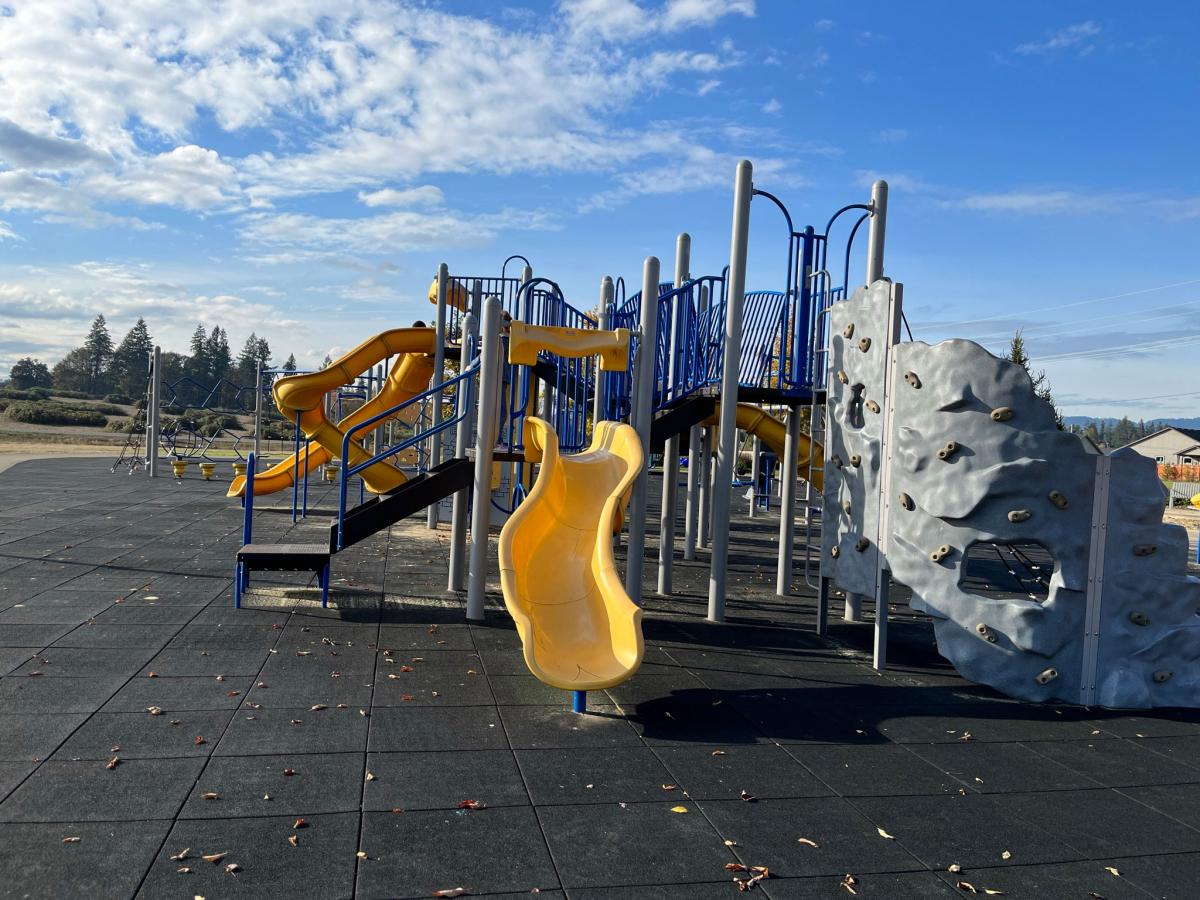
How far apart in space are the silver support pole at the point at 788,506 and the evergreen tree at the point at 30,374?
340 feet

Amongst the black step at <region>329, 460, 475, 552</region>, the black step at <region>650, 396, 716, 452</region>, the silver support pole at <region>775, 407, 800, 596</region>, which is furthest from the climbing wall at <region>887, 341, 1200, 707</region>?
the black step at <region>329, 460, 475, 552</region>

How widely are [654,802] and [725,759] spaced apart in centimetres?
A: 84

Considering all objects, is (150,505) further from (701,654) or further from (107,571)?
(701,654)

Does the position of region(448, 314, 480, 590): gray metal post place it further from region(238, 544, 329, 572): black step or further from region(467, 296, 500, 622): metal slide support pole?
region(238, 544, 329, 572): black step

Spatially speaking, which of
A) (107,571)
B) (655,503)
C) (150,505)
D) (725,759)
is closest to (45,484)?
(150,505)

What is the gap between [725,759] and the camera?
17.4ft

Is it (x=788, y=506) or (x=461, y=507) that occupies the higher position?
(x=788, y=506)

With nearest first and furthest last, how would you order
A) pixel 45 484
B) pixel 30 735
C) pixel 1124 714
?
pixel 30 735, pixel 1124 714, pixel 45 484

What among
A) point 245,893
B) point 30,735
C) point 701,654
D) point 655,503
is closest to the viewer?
point 245,893

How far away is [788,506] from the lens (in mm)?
10805

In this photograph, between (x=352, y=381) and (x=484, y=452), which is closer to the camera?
(x=484, y=452)

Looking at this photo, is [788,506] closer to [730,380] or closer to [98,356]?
[730,380]

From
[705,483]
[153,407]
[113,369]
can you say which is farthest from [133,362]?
[705,483]

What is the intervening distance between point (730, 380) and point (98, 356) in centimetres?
10481
